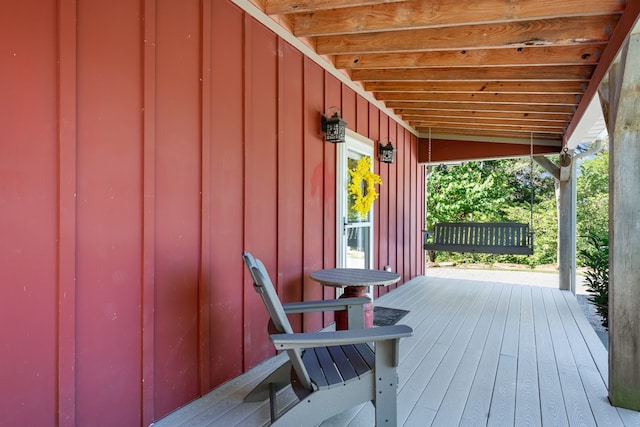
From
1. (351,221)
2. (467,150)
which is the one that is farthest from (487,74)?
(467,150)

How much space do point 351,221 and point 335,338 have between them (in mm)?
2683

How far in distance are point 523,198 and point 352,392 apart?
35.7ft

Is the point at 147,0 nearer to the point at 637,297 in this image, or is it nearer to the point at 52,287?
→ the point at 52,287

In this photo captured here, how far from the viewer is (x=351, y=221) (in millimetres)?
4207

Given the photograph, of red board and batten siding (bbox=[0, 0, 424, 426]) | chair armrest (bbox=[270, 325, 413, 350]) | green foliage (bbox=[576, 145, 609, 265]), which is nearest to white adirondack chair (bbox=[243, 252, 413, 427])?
chair armrest (bbox=[270, 325, 413, 350])

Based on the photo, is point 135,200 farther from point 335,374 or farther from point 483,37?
point 483,37

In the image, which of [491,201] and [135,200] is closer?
[135,200]

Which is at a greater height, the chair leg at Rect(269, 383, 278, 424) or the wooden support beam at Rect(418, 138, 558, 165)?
the wooden support beam at Rect(418, 138, 558, 165)

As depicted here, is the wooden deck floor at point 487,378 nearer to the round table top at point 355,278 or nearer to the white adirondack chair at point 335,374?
the white adirondack chair at point 335,374

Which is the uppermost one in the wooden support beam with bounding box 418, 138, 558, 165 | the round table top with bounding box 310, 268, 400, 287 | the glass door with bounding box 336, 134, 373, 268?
the wooden support beam with bounding box 418, 138, 558, 165

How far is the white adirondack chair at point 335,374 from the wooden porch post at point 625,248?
1.56 metres

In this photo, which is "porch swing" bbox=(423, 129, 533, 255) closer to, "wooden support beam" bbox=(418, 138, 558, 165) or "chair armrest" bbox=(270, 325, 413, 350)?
"wooden support beam" bbox=(418, 138, 558, 165)

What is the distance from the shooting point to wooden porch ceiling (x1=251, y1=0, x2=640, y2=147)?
98.1 inches

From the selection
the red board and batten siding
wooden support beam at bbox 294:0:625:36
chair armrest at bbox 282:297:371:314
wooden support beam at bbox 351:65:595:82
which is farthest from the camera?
wooden support beam at bbox 351:65:595:82
